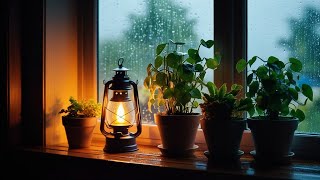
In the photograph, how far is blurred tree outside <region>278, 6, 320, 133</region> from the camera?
5.33 feet

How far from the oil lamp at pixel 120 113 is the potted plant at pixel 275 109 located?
533mm

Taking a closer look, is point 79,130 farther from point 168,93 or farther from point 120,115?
point 168,93

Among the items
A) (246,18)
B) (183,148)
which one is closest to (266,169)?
(183,148)

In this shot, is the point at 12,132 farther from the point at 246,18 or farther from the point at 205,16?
the point at 246,18

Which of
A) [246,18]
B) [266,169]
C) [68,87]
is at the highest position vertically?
[246,18]

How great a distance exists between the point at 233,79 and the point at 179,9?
0.41 m

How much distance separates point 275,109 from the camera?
1481 mm

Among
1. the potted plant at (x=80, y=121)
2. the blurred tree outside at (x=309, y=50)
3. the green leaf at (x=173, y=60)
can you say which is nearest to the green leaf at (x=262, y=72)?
the blurred tree outside at (x=309, y=50)

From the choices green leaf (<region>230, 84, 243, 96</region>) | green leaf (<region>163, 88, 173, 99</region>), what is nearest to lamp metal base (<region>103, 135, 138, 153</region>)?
green leaf (<region>163, 88, 173, 99</region>)

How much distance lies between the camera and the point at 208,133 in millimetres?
1580

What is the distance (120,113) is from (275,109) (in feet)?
2.26

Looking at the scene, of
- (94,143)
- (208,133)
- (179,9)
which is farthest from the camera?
(94,143)

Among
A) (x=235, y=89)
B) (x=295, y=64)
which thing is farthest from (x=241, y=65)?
(x=295, y=64)

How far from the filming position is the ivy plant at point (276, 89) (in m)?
1.48
